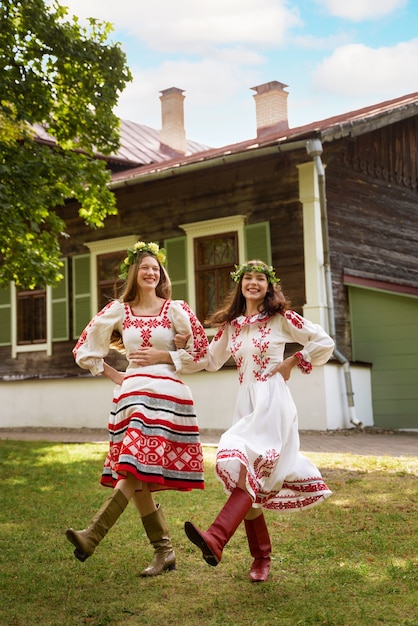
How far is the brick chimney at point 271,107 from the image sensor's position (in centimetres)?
1606

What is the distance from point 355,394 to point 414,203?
179 inches

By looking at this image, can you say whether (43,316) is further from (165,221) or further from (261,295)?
(261,295)

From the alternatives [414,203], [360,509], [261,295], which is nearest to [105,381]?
[414,203]

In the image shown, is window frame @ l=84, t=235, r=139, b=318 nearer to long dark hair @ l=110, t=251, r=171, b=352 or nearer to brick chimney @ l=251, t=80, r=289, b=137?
brick chimney @ l=251, t=80, r=289, b=137

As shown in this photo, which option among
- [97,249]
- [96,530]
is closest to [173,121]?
[97,249]

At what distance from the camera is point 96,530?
378cm

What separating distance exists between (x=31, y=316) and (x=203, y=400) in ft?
15.4

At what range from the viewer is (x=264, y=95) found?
1638cm

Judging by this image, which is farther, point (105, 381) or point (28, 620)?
point (105, 381)

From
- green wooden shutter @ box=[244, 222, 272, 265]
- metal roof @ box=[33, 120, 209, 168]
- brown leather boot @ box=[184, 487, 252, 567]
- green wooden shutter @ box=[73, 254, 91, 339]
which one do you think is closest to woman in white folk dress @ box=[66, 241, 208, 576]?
brown leather boot @ box=[184, 487, 252, 567]

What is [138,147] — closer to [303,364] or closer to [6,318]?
[6,318]

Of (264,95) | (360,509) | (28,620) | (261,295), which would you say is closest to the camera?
(28,620)

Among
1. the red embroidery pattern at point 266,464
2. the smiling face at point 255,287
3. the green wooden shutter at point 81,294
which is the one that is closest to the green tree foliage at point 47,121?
the green wooden shutter at point 81,294

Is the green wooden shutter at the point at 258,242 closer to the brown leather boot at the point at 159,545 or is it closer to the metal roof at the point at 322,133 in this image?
the metal roof at the point at 322,133
